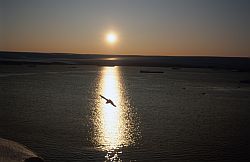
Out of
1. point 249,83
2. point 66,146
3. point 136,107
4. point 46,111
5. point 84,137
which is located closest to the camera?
point 66,146

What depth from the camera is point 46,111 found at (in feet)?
88.9

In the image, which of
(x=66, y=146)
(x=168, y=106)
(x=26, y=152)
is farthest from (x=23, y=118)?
(x=168, y=106)

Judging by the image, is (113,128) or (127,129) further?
(113,128)

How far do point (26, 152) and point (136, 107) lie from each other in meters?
16.2

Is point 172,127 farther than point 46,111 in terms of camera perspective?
No

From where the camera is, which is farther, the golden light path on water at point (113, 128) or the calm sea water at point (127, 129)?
the golden light path on water at point (113, 128)

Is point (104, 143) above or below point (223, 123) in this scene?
below

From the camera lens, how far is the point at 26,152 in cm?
1528

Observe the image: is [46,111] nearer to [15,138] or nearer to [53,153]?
[15,138]

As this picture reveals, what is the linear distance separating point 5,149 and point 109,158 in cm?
476


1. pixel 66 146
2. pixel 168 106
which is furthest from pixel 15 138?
pixel 168 106

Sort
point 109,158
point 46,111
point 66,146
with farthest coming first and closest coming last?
1. point 46,111
2. point 66,146
3. point 109,158

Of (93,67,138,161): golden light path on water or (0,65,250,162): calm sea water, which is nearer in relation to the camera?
(0,65,250,162): calm sea water

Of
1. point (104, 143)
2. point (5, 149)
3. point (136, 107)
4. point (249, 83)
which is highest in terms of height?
point (249, 83)
